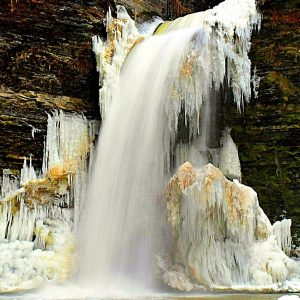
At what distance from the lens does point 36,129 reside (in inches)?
456

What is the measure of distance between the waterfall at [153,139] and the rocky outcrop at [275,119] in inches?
11.3

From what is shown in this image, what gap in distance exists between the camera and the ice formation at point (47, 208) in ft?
33.7

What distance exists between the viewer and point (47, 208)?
1149cm

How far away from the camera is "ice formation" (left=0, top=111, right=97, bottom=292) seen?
1028 cm

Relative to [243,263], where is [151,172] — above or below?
above

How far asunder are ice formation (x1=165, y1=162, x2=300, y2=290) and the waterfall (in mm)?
1004

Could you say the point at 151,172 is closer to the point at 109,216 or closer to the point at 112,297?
the point at 109,216

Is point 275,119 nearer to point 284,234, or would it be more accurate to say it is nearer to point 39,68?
point 284,234

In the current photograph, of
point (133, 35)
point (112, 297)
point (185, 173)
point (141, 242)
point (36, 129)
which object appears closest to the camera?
point (112, 297)

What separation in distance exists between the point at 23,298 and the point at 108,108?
4587 millimetres

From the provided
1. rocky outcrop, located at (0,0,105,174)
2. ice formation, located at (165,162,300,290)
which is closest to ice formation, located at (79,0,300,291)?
ice formation, located at (165,162,300,290)

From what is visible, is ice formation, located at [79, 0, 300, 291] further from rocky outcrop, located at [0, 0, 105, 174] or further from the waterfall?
rocky outcrop, located at [0, 0, 105, 174]

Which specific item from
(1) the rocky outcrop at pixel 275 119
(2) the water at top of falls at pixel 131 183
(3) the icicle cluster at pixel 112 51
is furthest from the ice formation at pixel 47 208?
(1) the rocky outcrop at pixel 275 119

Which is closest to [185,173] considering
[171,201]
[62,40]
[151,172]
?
[171,201]
